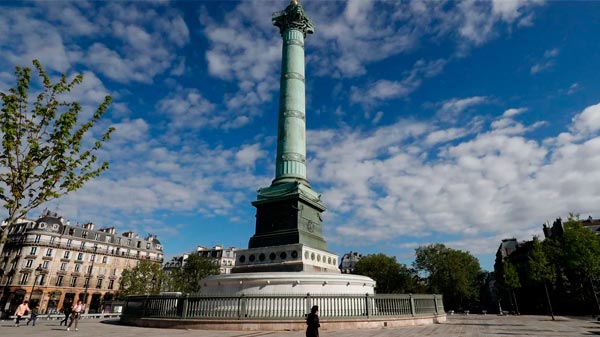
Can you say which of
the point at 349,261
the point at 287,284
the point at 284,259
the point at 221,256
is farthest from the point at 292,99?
the point at 349,261

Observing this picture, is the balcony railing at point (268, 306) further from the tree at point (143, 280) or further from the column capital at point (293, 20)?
the tree at point (143, 280)

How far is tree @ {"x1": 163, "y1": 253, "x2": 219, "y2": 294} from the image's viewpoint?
5762cm

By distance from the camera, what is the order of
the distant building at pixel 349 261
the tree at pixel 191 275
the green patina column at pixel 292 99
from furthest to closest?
the distant building at pixel 349 261, the tree at pixel 191 275, the green patina column at pixel 292 99

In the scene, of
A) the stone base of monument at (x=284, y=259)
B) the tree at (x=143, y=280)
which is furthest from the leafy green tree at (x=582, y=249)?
the tree at (x=143, y=280)

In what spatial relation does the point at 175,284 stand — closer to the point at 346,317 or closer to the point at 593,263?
the point at 346,317

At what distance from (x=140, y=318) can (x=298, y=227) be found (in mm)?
10099

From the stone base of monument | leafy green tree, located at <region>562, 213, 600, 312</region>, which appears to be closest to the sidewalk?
the stone base of monument

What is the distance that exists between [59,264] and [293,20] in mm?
57461

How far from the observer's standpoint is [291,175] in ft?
83.1

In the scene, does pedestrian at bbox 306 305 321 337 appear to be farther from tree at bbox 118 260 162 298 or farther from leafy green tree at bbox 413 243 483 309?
leafy green tree at bbox 413 243 483 309

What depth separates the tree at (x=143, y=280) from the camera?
52188mm

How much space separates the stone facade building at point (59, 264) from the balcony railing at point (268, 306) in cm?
4854

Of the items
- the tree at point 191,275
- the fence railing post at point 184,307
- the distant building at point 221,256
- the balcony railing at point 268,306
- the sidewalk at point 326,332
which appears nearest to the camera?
the sidewalk at point 326,332

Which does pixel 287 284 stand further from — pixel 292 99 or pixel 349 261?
pixel 349 261
